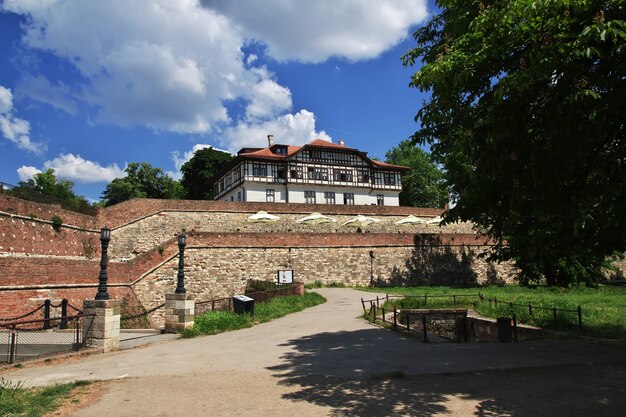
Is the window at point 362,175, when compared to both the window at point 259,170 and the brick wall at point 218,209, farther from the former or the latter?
the window at point 259,170

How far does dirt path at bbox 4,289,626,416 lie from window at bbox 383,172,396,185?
138ft

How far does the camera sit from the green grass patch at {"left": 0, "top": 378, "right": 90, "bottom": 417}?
260 inches

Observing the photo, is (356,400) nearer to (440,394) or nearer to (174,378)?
(440,394)

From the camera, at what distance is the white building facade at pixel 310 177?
47.5 metres

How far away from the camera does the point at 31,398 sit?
7305 millimetres

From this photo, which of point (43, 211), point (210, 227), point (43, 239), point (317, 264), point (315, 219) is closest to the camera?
point (43, 239)

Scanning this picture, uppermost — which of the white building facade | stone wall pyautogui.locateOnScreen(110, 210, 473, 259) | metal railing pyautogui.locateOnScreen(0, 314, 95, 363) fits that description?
the white building facade

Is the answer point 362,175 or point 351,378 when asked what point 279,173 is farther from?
point 351,378

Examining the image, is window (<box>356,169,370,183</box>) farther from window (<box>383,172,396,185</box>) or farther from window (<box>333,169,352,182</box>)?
window (<box>383,172,396,185</box>)

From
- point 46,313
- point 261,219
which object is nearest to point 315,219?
point 261,219

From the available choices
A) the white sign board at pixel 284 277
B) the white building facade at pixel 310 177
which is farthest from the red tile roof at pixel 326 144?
the white sign board at pixel 284 277

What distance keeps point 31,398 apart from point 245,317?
31.5 ft

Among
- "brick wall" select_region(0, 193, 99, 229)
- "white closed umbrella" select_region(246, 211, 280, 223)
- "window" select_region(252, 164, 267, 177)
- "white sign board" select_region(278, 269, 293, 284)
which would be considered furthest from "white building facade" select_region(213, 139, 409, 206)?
"white sign board" select_region(278, 269, 293, 284)

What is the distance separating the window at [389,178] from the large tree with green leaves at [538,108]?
146ft
